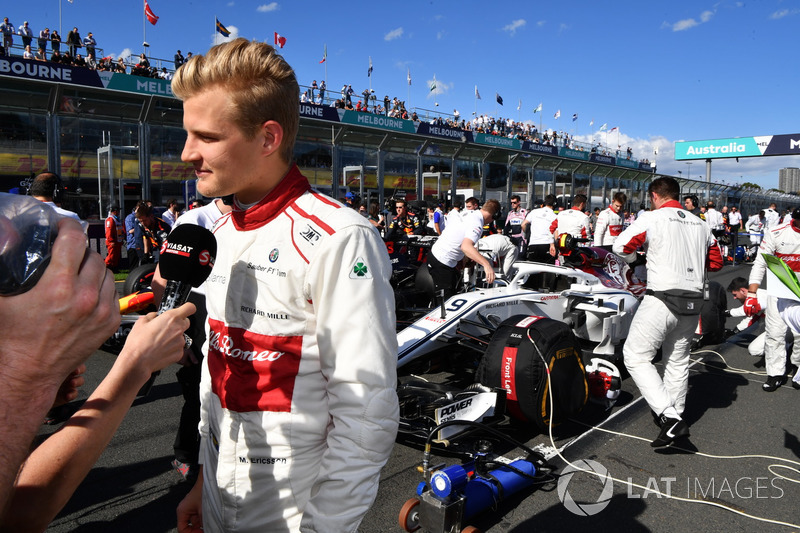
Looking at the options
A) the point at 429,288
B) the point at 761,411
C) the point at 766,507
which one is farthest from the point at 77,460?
the point at 429,288

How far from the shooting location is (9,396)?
2.83 feet

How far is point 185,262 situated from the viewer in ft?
4.95

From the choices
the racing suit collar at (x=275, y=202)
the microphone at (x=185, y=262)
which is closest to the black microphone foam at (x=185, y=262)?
the microphone at (x=185, y=262)

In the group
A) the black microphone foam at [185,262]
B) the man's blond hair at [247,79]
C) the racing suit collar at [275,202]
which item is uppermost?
the man's blond hair at [247,79]

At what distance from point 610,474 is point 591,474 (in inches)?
5.6

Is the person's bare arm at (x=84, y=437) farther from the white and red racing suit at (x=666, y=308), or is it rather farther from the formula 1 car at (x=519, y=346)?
the white and red racing suit at (x=666, y=308)

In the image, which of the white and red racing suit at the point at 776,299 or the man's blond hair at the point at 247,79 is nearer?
the man's blond hair at the point at 247,79

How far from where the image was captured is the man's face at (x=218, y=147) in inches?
53.4

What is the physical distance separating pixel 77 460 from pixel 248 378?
42cm

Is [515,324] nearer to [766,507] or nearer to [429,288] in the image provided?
[766,507]

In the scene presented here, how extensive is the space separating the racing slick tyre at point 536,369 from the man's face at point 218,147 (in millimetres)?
2917

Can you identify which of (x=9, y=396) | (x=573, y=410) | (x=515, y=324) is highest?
(x=9, y=396)

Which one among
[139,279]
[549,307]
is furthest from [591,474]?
[139,279]

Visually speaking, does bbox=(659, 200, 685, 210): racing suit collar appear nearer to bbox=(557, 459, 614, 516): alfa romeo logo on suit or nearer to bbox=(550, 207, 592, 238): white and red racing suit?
bbox=(557, 459, 614, 516): alfa romeo logo on suit
